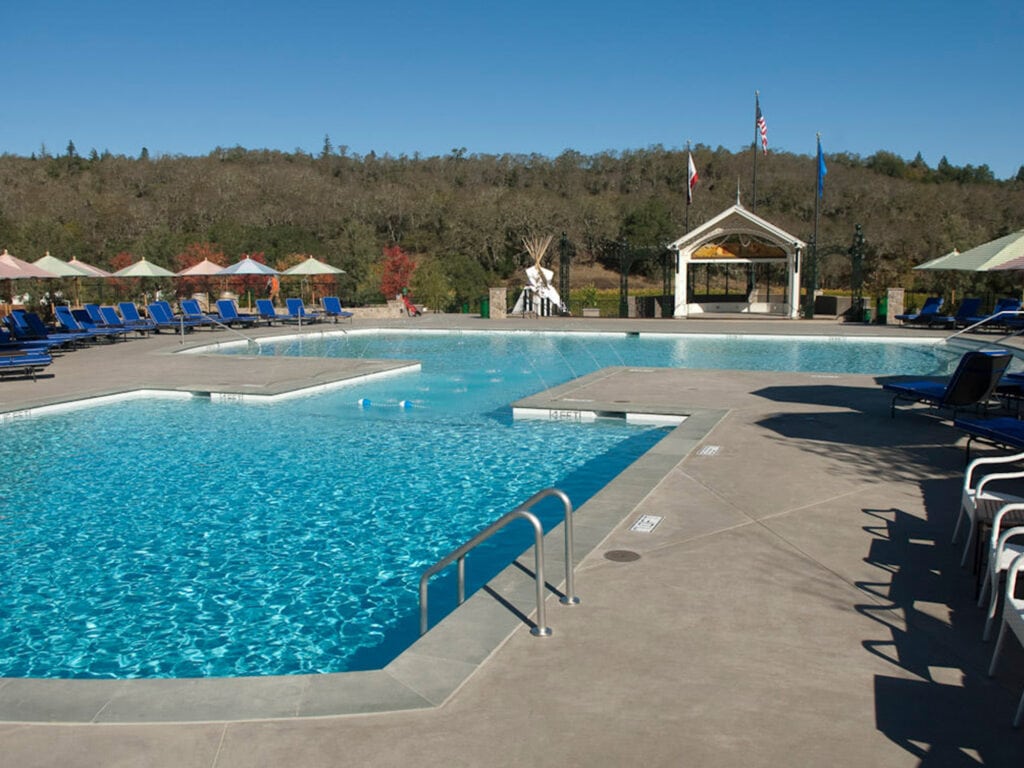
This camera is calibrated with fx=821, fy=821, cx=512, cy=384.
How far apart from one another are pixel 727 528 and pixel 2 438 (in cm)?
957

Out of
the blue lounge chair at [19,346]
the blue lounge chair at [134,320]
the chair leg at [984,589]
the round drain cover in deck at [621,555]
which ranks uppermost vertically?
the blue lounge chair at [134,320]

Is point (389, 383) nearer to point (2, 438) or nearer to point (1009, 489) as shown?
point (2, 438)

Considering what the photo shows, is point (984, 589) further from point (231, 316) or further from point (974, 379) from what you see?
point (231, 316)

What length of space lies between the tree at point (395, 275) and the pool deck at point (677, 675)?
1207 inches

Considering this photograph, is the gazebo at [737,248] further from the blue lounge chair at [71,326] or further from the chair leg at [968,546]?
the chair leg at [968,546]

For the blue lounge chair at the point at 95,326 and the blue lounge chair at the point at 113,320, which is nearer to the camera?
the blue lounge chair at the point at 95,326

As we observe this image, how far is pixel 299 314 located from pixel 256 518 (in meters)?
19.7

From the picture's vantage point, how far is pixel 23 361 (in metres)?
14.7

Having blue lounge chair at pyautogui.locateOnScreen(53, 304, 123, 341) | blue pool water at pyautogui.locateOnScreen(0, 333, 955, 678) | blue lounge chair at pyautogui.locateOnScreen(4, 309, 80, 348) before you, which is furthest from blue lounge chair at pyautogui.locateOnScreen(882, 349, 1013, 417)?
blue lounge chair at pyautogui.locateOnScreen(53, 304, 123, 341)

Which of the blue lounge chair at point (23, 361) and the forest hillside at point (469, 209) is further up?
the forest hillside at point (469, 209)

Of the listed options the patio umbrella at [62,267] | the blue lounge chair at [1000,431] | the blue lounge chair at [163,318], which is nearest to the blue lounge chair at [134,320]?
the blue lounge chair at [163,318]

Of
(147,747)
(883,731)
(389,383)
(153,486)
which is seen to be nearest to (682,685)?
(883,731)

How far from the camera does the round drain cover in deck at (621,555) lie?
529cm

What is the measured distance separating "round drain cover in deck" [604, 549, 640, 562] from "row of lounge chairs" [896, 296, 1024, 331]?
20168 millimetres
